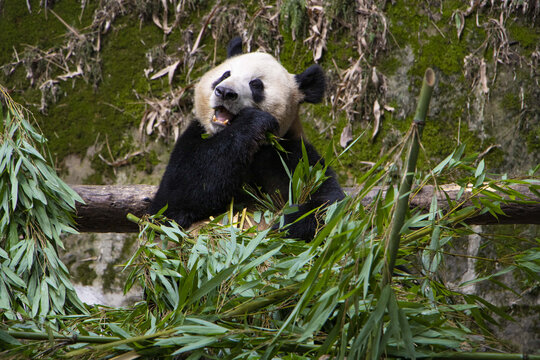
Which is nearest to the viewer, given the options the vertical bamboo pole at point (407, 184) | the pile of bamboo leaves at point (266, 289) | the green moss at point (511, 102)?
the vertical bamboo pole at point (407, 184)

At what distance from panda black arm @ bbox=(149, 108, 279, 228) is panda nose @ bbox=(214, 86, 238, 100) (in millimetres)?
171

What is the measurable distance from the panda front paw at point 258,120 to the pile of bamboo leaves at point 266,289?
0.84 metres

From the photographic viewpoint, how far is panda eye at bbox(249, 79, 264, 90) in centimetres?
354

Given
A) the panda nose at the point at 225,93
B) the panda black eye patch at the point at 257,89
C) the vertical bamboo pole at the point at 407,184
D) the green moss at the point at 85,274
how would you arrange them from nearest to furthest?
the vertical bamboo pole at the point at 407,184 → the panda nose at the point at 225,93 → the panda black eye patch at the point at 257,89 → the green moss at the point at 85,274

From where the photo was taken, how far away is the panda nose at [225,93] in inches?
129

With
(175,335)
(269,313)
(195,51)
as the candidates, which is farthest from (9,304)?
(195,51)

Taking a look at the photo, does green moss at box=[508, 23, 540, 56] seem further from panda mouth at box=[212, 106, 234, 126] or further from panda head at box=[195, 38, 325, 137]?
panda mouth at box=[212, 106, 234, 126]

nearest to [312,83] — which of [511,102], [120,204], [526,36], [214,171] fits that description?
[214,171]

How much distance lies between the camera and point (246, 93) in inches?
135

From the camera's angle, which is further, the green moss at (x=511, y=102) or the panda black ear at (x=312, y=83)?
the green moss at (x=511, y=102)

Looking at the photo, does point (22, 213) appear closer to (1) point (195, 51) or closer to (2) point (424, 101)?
(2) point (424, 101)

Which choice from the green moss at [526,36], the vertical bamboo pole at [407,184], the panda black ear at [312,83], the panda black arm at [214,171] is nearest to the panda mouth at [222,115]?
the panda black arm at [214,171]

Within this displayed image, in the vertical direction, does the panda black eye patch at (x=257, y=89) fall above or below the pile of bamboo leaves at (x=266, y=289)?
above

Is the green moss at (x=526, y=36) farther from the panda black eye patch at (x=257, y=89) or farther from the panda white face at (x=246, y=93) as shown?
the panda black eye patch at (x=257, y=89)
